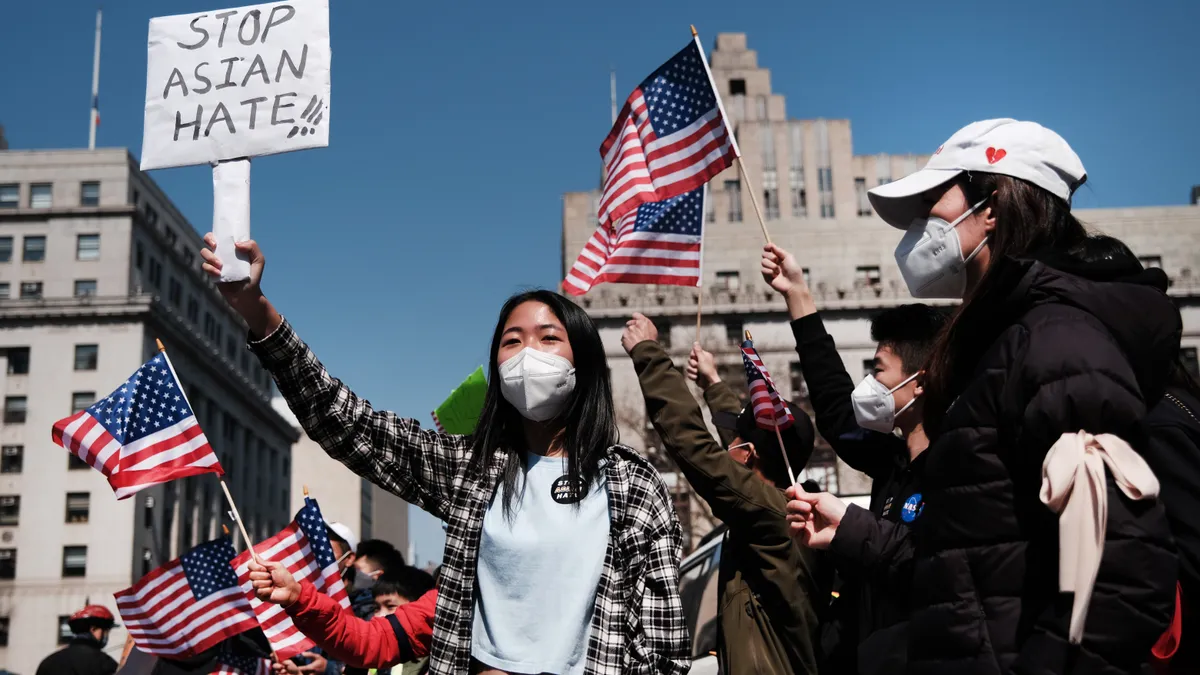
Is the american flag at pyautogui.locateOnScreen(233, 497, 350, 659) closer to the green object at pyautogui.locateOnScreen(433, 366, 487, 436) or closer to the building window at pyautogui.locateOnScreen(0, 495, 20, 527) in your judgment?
the green object at pyautogui.locateOnScreen(433, 366, 487, 436)

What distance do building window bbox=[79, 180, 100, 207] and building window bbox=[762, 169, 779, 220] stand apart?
114 ft

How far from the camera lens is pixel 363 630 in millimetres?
3691

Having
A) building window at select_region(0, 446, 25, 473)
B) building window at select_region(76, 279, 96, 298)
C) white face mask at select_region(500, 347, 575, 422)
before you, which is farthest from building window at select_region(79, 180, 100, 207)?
white face mask at select_region(500, 347, 575, 422)

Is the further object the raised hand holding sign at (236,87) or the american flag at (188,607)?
the american flag at (188,607)

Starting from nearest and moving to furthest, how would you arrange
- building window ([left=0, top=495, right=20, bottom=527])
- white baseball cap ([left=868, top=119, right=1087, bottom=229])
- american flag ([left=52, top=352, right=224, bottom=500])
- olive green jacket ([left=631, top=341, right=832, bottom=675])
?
white baseball cap ([left=868, top=119, right=1087, bottom=229]) < olive green jacket ([left=631, top=341, right=832, bottom=675]) < american flag ([left=52, top=352, right=224, bottom=500]) < building window ([left=0, top=495, right=20, bottom=527])

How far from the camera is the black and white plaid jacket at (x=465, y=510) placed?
3408 mm

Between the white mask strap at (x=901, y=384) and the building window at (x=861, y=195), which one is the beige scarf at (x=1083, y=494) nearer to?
the white mask strap at (x=901, y=384)

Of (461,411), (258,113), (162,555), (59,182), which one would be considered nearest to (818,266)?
(162,555)

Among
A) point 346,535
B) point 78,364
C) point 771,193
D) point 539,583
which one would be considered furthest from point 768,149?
point 539,583

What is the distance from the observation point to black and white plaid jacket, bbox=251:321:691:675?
341 cm

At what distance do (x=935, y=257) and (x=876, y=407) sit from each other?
3.88 feet

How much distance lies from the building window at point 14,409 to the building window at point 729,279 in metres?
35.1

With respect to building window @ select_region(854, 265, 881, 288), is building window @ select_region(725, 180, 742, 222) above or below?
above

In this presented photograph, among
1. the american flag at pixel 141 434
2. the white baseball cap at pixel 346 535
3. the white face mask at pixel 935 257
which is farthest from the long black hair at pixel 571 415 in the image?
the white baseball cap at pixel 346 535
